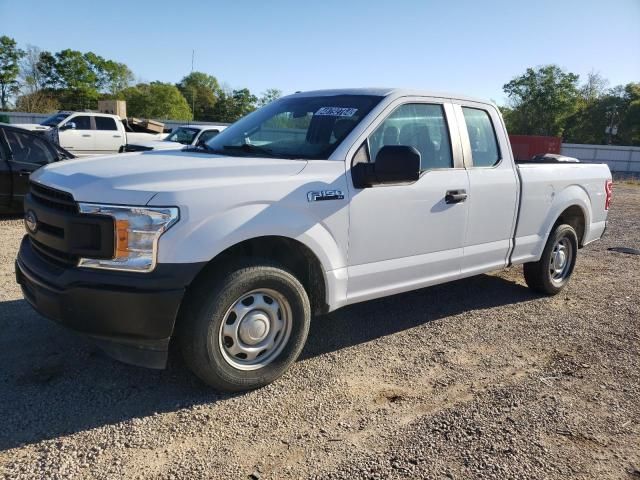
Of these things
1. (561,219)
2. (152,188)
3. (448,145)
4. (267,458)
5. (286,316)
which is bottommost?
(267,458)

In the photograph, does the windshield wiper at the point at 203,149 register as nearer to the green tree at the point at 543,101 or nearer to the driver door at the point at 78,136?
the driver door at the point at 78,136

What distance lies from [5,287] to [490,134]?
4.84 m

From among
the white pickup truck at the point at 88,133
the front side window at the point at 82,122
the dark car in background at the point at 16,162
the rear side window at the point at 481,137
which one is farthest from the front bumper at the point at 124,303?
the front side window at the point at 82,122

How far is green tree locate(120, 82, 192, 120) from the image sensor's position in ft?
238

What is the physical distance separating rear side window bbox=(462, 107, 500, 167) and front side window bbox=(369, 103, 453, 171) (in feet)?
1.16

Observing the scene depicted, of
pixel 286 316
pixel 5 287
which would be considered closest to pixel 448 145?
pixel 286 316

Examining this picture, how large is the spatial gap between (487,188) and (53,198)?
11.1ft

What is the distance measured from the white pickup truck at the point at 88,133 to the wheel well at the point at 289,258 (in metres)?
16.2

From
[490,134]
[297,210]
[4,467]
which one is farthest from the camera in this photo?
[490,134]

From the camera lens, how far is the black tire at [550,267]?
5.74m

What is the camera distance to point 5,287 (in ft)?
17.0

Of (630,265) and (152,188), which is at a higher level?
(152,188)

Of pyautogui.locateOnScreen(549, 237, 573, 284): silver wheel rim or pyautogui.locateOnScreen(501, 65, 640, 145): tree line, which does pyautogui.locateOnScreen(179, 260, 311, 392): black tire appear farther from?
pyautogui.locateOnScreen(501, 65, 640, 145): tree line

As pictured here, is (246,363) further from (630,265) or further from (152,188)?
(630,265)
